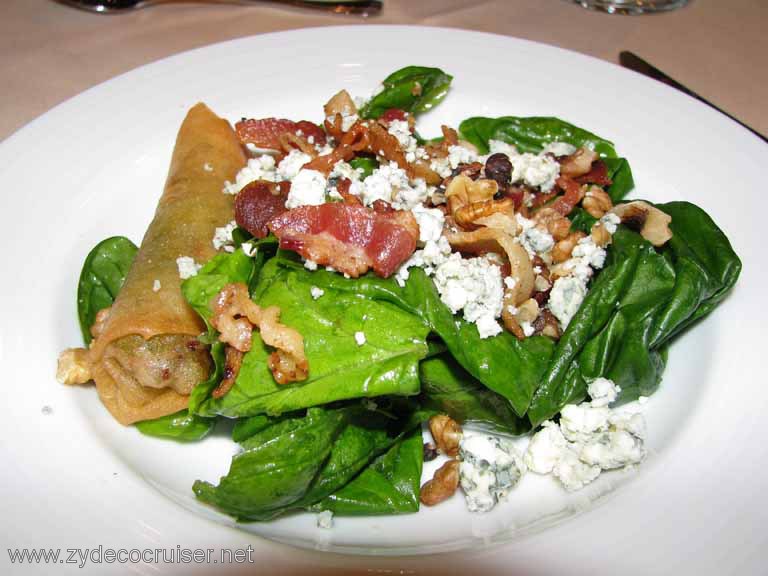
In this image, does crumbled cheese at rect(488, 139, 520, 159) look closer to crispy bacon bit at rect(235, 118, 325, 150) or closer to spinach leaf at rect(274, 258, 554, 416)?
crispy bacon bit at rect(235, 118, 325, 150)

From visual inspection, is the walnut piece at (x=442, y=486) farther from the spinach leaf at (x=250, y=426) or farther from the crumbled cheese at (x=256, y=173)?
the crumbled cheese at (x=256, y=173)

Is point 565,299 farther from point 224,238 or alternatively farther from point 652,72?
point 652,72

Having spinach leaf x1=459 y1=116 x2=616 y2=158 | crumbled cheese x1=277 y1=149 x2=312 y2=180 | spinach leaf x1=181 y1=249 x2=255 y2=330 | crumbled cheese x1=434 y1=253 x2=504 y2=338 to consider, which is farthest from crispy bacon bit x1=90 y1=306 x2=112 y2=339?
spinach leaf x1=459 y1=116 x2=616 y2=158

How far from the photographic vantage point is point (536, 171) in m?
2.76

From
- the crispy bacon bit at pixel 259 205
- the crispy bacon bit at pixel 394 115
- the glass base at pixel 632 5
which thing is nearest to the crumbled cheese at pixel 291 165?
the crispy bacon bit at pixel 259 205

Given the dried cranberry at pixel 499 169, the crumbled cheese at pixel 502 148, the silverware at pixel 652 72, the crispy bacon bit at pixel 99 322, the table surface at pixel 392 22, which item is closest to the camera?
the crispy bacon bit at pixel 99 322

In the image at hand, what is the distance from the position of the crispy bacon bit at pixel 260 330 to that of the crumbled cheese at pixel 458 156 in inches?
42.3

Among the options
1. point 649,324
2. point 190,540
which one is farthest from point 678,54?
point 190,540

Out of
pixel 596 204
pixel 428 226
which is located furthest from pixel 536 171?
pixel 428 226

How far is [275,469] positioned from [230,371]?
0.35 metres

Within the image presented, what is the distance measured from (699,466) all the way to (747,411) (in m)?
0.27

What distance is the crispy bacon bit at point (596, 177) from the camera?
278cm

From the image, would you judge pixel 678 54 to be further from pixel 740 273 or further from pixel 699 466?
pixel 699 466

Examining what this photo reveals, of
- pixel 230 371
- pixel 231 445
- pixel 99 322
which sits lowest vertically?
pixel 231 445
